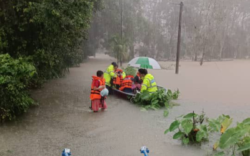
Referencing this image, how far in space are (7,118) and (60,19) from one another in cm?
338

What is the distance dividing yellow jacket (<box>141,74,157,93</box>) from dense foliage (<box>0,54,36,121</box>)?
3.97 meters

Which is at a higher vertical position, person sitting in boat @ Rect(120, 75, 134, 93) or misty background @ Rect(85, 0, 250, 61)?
misty background @ Rect(85, 0, 250, 61)

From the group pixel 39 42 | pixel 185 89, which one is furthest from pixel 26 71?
pixel 185 89

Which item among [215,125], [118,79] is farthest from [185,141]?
[118,79]

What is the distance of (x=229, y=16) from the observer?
1651 inches

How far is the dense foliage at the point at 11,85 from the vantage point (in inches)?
258

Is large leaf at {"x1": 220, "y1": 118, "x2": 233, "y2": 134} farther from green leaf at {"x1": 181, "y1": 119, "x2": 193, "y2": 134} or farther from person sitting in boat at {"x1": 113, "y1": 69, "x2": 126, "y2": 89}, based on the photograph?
person sitting in boat at {"x1": 113, "y1": 69, "x2": 126, "y2": 89}

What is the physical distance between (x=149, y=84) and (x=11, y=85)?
4.68 metres

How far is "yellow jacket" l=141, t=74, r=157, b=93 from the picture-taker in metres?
9.07

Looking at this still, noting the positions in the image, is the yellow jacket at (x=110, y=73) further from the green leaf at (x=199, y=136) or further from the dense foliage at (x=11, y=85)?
the green leaf at (x=199, y=136)

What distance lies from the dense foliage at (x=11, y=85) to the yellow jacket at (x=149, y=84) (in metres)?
3.97

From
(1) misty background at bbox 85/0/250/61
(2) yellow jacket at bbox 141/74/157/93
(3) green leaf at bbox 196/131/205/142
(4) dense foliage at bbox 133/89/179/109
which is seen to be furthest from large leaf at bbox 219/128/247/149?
(1) misty background at bbox 85/0/250/61

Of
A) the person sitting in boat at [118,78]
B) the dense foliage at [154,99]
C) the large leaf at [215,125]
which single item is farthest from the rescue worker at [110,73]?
the large leaf at [215,125]

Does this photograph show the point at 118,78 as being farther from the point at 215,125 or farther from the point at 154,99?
the point at 215,125
